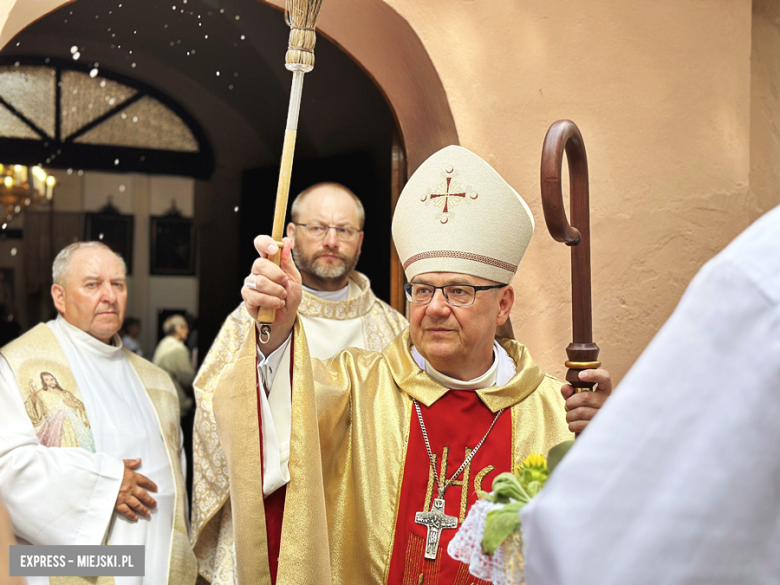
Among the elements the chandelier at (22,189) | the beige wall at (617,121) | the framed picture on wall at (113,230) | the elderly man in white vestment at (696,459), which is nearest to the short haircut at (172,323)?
the framed picture on wall at (113,230)

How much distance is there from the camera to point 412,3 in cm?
362

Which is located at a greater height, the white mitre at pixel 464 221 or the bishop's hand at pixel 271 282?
the white mitre at pixel 464 221

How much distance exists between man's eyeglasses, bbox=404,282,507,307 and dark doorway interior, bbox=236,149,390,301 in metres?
2.03

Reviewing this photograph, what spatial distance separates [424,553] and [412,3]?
2.51 m

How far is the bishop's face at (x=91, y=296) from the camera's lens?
3562 mm

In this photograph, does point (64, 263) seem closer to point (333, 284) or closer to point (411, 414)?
point (333, 284)

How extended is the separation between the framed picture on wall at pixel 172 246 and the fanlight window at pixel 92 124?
0.34m

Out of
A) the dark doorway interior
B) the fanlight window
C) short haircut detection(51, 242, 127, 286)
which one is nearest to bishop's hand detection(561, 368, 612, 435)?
short haircut detection(51, 242, 127, 286)

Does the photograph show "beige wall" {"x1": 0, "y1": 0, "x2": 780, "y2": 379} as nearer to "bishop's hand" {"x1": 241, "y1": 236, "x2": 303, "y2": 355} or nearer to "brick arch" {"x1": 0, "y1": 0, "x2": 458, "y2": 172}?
"brick arch" {"x1": 0, "y1": 0, "x2": 458, "y2": 172}

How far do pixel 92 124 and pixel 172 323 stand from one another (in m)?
1.38

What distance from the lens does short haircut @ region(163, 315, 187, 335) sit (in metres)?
5.14

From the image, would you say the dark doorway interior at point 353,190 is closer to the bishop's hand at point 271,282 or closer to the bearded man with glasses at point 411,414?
the bearded man with glasses at point 411,414

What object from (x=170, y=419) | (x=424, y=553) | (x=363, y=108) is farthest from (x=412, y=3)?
(x=424, y=553)

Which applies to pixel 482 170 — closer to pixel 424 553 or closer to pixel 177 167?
pixel 424 553
